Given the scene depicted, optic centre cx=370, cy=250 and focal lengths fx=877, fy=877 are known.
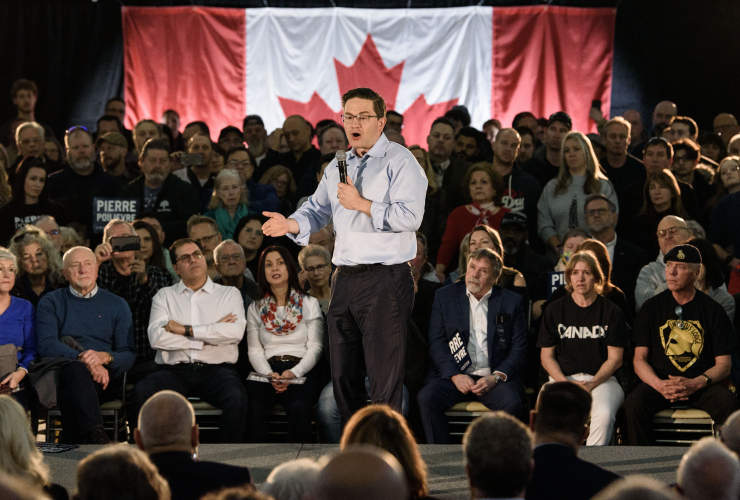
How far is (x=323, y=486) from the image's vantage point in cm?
163

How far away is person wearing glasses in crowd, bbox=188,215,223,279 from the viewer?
6.05 meters

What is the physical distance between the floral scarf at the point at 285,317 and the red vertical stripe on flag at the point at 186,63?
17.3ft

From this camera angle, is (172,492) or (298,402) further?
(298,402)

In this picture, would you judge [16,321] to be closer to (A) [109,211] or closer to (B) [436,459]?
(A) [109,211]

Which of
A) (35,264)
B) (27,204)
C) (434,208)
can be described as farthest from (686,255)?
(27,204)

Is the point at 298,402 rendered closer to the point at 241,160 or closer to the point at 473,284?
the point at 473,284

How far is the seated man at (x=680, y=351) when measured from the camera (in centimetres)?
488

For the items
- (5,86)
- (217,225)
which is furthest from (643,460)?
(5,86)

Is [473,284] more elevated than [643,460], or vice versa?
[473,284]

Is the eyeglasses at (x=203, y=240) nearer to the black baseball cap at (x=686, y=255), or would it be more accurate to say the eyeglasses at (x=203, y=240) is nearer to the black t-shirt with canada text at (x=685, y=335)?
the black t-shirt with canada text at (x=685, y=335)

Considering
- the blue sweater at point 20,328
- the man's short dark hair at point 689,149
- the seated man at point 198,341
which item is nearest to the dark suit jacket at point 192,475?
the seated man at point 198,341

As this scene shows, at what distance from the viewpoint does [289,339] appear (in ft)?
17.4

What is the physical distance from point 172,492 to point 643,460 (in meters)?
2.34

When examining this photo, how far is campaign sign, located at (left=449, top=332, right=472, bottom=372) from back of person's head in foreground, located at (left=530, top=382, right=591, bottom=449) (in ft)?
7.46
